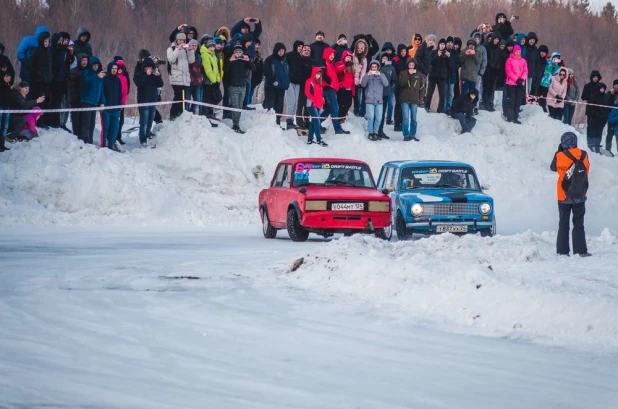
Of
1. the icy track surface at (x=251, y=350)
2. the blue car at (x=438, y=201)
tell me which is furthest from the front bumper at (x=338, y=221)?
the icy track surface at (x=251, y=350)

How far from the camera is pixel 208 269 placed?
14.4 m

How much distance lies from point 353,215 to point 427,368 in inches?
436

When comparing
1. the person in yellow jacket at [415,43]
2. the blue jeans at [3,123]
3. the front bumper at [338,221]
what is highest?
the person in yellow jacket at [415,43]

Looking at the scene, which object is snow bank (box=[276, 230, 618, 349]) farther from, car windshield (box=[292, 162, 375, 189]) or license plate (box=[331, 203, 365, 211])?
car windshield (box=[292, 162, 375, 189])

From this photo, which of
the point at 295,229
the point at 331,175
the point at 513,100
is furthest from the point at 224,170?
the point at 513,100

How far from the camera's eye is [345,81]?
2934cm

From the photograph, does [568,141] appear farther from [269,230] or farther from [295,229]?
[269,230]

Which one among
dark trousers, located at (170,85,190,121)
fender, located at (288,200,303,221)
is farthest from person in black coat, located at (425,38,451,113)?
fender, located at (288,200,303,221)

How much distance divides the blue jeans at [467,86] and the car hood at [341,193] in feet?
40.8

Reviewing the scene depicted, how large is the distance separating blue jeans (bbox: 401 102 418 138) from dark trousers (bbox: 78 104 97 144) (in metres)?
9.03

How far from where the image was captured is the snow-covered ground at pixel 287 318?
25.0ft

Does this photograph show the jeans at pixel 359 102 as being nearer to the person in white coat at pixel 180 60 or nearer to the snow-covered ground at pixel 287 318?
the person in white coat at pixel 180 60

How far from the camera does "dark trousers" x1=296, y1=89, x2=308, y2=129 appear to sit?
29.1 meters

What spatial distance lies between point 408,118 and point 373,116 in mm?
1175
